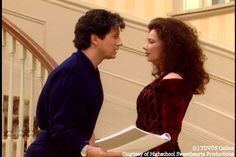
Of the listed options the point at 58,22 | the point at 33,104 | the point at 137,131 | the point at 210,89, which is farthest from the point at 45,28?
the point at 137,131

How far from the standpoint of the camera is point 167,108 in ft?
5.58

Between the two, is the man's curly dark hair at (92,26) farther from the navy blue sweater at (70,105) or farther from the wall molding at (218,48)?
the wall molding at (218,48)

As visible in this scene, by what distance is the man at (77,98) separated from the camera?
1739mm

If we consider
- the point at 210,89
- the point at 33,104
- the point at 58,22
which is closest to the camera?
the point at 33,104

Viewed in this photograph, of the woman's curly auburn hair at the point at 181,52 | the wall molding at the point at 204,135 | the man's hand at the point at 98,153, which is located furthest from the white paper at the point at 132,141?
the wall molding at the point at 204,135

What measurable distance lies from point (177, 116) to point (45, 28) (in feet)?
8.40

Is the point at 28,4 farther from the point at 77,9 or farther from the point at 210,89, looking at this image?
the point at 210,89

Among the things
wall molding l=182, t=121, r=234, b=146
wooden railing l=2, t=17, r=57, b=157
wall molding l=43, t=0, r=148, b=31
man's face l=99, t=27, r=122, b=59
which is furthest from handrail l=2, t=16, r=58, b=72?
man's face l=99, t=27, r=122, b=59

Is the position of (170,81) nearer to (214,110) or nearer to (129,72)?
(214,110)

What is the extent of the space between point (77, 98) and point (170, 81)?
0.32 m

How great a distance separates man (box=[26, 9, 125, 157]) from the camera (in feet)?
5.71

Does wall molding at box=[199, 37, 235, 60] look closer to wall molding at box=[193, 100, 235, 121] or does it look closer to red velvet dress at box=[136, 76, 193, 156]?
wall molding at box=[193, 100, 235, 121]

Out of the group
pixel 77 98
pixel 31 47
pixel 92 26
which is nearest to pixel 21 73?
pixel 31 47

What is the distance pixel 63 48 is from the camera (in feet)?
13.1
